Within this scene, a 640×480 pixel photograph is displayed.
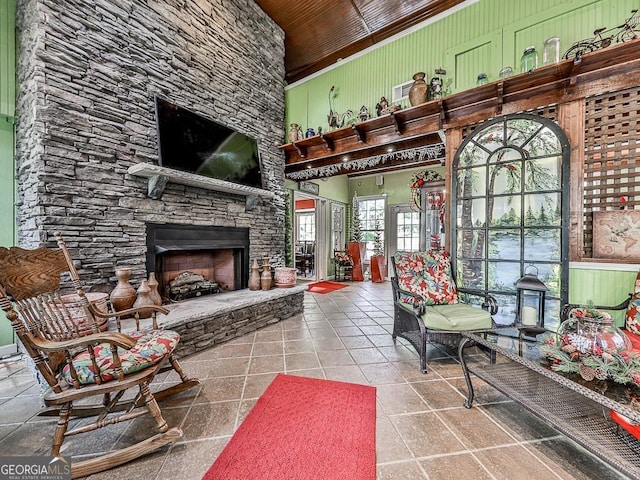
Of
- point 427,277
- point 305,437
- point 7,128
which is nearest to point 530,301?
point 427,277

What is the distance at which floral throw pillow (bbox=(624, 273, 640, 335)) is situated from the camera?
2049mm

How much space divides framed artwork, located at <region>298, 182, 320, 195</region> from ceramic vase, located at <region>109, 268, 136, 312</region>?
376 cm

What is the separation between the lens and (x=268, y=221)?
4.21m

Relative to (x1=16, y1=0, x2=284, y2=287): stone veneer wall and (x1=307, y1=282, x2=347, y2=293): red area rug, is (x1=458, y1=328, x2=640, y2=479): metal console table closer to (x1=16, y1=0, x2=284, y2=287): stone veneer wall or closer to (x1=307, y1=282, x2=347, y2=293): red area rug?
(x1=16, y1=0, x2=284, y2=287): stone veneer wall

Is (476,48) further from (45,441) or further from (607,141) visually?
(45,441)

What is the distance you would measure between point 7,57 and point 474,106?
4.64 metres

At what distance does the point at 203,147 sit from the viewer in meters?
3.15

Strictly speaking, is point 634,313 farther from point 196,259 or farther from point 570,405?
point 196,259

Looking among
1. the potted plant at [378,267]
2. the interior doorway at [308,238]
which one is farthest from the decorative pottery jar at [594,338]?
the potted plant at [378,267]

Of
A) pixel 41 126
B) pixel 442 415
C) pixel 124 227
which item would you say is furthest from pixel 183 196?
pixel 442 415

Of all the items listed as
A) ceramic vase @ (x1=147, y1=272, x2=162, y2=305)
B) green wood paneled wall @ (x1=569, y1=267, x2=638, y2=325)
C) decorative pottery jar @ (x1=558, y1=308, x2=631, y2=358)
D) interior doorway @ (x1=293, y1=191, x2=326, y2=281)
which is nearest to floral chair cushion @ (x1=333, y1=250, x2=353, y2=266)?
interior doorway @ (x1=293, y1=191, x2=326, y2=281)

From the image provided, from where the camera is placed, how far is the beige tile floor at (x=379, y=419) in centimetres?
127

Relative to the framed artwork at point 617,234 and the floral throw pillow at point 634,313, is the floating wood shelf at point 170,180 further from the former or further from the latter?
the floral throw pillow at point 634,313

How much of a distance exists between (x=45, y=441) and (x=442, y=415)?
7.49 ft
